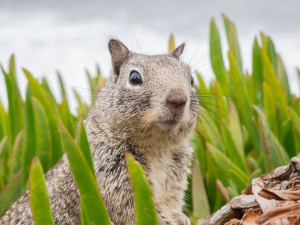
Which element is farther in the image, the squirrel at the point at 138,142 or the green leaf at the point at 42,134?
the green leaf at the point at 42,134

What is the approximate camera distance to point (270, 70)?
494 cm

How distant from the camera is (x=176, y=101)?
311 cm

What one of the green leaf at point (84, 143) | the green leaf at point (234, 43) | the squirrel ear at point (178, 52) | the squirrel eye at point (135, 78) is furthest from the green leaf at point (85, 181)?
the green leaf at point (234, 43)

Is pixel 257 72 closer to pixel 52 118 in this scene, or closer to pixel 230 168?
pixel 230 168

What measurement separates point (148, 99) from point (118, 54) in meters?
0.66

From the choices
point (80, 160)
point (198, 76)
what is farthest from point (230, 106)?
point (80, 160)

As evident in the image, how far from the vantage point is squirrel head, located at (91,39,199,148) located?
3.19 metres

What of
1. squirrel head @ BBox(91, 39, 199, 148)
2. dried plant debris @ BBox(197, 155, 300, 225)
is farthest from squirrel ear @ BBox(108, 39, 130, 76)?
dried plant debris @ BBox(197, 155, 300, 225)

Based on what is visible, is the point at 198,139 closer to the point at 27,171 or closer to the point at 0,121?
the point at 27,171

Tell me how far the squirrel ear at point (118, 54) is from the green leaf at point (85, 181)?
1.61 meters

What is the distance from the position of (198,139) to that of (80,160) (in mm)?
2418

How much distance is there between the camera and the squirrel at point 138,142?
3.20 metres

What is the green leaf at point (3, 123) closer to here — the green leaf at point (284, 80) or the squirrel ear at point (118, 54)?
the squirrel ear at point (118, 54)

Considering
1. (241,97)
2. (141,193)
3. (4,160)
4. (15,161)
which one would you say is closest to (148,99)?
(141,193)
